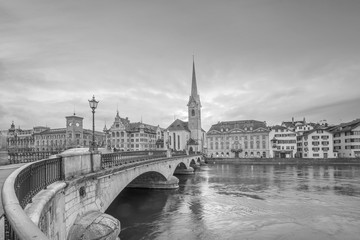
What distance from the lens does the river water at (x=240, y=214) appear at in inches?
721

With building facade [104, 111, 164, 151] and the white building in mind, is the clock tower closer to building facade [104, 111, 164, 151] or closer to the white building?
building facade [104, 111, 164, 151]

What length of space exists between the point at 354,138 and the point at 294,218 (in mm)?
82219

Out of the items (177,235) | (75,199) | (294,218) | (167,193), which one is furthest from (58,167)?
(167,193)

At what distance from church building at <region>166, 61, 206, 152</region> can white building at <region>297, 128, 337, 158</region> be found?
45.3 metres

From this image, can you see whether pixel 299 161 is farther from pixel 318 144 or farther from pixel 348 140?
pixel 348 140

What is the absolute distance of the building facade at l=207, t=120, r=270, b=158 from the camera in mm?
106500

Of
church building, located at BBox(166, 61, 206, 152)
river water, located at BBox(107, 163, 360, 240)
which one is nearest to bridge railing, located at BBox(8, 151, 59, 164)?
river water, located at BBox(107, 163, 360, 240)

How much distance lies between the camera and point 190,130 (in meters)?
128

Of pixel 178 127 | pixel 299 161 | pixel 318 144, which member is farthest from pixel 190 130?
pixel 318 144

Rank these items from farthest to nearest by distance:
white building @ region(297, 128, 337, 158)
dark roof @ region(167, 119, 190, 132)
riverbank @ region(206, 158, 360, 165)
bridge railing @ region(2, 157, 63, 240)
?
dark roof @ region(167, 119, 190, 132) < white building @ region(297, 128, 337, 158) < riverbank @ region(206, 158, 360, 165) < bridge railing @ region(2, 157, 63, 240)

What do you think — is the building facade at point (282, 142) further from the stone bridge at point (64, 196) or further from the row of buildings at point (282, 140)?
the stone bridge at point (64, 196)

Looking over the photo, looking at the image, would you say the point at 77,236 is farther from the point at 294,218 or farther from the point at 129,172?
the point at 294,218

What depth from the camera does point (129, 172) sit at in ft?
72.5

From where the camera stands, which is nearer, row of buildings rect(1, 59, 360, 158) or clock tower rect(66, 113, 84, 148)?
row of buildings rect(1, 59, 360, 158)
